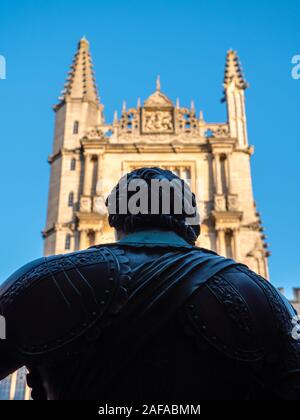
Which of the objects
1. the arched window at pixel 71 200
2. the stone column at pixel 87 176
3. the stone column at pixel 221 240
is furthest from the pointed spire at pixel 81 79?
the stone column at pixel 221 240

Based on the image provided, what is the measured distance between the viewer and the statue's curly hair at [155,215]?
6.31ft

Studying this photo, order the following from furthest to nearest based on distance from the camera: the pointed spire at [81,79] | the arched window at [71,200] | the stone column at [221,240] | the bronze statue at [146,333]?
1. the pointed spire at [81,79]
2. the arched window at [71,200]
3. the stone column at [221,240]
4. the bronze statue at [146,333]

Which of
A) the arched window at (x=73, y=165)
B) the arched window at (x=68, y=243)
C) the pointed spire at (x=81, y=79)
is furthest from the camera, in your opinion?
the pointed spire at (x=81, y=79)

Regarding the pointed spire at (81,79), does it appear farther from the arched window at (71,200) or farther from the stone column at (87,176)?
the arched window at (71,200)

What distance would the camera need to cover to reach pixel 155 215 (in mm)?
1922

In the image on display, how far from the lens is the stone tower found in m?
21.2

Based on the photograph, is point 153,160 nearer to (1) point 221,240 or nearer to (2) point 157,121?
(2) point 157,121

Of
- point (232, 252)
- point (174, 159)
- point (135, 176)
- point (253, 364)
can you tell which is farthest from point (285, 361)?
point (174, 159)

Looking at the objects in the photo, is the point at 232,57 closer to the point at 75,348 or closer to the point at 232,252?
the point at 232,252

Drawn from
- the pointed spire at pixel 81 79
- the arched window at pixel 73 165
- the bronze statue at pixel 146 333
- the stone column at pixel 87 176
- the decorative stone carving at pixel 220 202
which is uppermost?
the pointed spire at pixel 81 79

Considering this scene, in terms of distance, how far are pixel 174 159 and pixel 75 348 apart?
872 inches

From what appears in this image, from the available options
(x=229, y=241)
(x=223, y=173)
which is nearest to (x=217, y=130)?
(x=223, y=173)

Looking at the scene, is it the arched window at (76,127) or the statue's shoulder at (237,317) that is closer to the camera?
the statue's shoulder at (237,317)

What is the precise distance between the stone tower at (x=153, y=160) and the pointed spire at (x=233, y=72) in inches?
1.7
